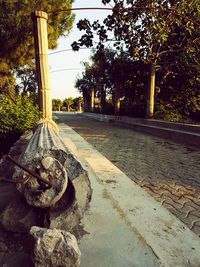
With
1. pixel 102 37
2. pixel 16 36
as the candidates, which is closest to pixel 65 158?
pixel 102 37

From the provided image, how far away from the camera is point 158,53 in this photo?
48.5ft

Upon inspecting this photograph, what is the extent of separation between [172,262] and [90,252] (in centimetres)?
61

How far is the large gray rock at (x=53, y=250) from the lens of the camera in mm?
1651

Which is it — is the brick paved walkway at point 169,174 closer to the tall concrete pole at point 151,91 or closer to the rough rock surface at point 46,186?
the rough rock surface at point 46,186

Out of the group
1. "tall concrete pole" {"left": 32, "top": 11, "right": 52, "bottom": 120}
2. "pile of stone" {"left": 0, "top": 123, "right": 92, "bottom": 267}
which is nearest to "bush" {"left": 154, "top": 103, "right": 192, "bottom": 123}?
"tall concrete pole" {"left": 32, "top": 11, "right": 52, "bottom": 120}

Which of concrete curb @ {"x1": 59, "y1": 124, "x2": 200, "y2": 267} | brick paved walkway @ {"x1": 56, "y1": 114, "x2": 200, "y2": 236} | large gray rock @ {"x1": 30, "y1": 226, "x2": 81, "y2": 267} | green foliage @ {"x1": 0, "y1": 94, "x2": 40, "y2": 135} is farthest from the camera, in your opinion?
green foliage @ {"x1": 0, "y1": 94, "x2": 40, "y2": 135}

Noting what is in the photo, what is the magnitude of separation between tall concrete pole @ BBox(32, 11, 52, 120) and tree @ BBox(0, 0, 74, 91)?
9.68 meters

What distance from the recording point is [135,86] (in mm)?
20938

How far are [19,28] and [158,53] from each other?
7803 mm

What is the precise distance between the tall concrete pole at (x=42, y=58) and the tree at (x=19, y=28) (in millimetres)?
9675

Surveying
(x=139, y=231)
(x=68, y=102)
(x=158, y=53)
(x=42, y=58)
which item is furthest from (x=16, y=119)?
(x=68, y=102)

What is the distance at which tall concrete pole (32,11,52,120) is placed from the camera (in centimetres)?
706

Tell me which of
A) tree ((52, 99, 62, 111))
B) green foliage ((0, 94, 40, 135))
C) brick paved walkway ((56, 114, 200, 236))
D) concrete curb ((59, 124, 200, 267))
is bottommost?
tree ((52, 99, 62, 111))

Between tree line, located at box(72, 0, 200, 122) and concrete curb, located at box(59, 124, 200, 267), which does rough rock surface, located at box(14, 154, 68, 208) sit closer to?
concrete curb, located at box(59, 124, 200, 267)
